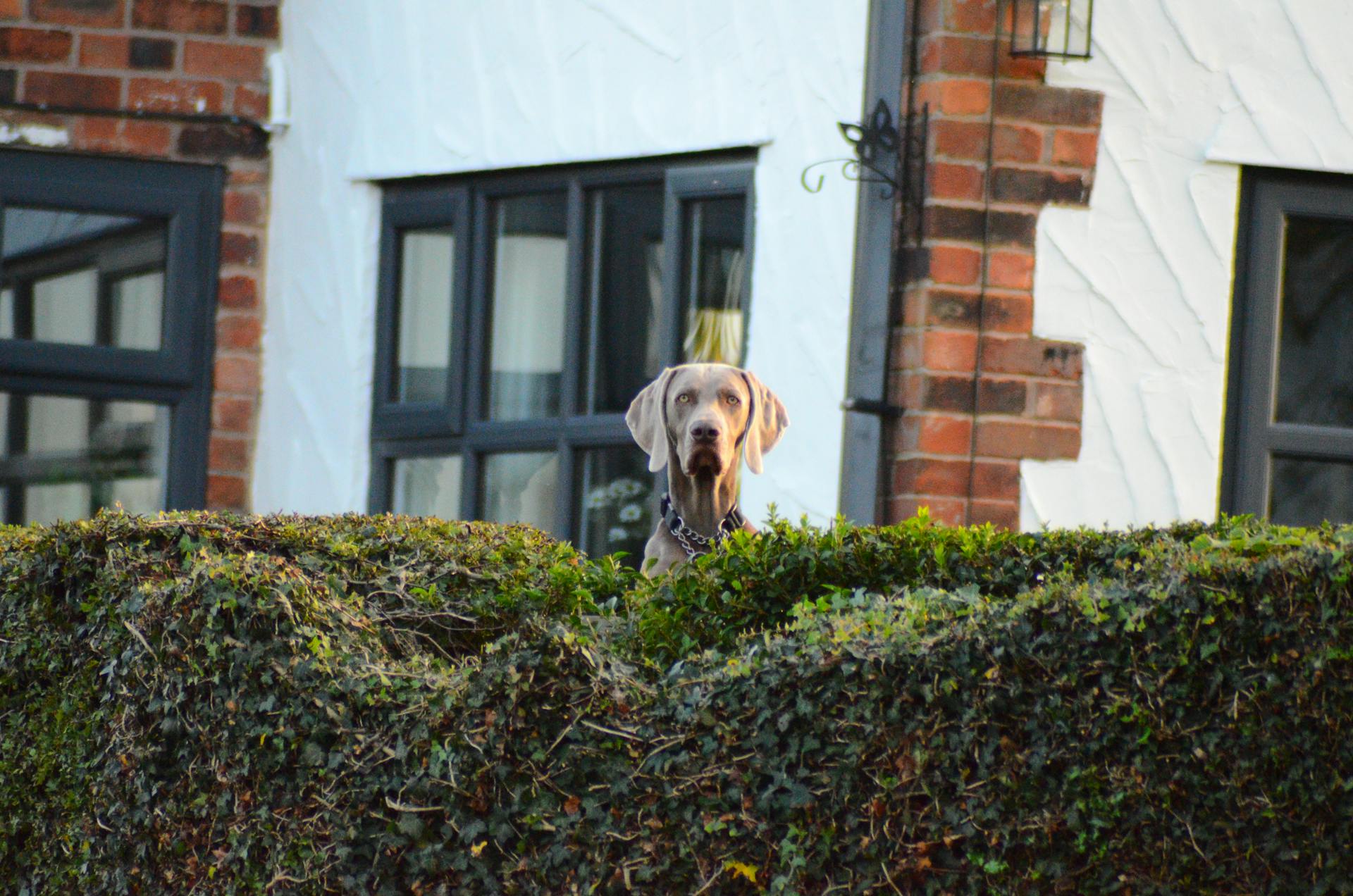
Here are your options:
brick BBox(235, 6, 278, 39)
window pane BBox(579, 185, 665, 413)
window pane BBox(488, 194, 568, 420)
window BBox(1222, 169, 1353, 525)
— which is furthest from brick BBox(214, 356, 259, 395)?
window BBox(1222, 169, 1353, 525)

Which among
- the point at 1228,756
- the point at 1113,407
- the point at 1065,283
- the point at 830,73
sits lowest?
the point at 1228,756

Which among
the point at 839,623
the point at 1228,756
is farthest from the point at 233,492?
the point at 1228,756

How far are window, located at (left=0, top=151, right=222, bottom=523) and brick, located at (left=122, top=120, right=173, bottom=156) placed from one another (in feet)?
0.17

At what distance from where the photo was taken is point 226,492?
699 cm

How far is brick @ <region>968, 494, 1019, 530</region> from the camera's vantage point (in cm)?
539

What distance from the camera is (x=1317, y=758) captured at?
8.33 feet

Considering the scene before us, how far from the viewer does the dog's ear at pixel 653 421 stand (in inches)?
197

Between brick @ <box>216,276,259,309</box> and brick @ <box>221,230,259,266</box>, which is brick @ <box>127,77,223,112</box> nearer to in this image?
brick @ <box>221,230,259,266</box>

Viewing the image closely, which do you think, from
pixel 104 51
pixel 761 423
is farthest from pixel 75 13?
pixel 761 423

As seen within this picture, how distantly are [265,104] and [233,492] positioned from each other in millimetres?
1574

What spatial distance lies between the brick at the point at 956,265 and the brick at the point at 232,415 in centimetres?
302

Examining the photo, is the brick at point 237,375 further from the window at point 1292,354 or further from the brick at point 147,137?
the window at point 1292,354

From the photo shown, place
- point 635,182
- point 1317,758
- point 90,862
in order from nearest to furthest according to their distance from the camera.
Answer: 1. point 1317,758
2. point 90,862
3. point 635,182

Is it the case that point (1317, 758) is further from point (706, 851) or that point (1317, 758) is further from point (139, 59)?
point (139, 59)
